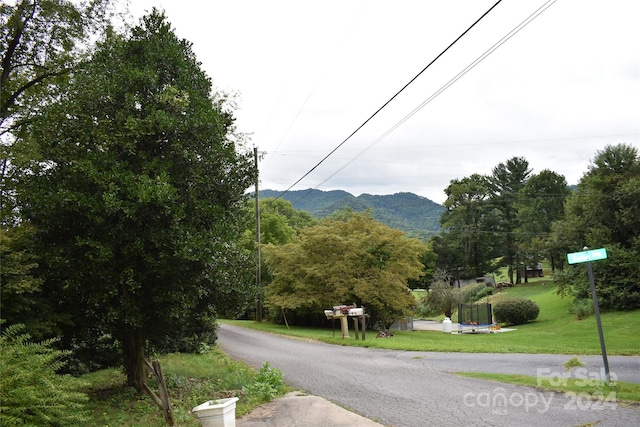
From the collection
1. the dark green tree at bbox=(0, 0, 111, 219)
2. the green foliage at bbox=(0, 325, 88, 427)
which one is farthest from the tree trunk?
the dark green tree at bbox=(0, 0, 111, 219)

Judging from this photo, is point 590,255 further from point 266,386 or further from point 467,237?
point 467,237

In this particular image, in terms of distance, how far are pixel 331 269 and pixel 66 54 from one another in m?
16.2

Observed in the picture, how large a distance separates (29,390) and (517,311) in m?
27.4

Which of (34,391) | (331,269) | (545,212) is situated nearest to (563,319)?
(331,269)

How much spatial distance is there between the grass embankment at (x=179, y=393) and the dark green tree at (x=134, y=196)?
71 cm

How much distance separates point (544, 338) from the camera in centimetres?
1927

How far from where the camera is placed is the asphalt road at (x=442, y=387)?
6.25m

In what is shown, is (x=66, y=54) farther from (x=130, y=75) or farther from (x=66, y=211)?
(x=66, y=211)

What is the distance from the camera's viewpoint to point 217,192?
9305 millimetres

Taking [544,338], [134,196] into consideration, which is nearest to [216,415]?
[134,196]

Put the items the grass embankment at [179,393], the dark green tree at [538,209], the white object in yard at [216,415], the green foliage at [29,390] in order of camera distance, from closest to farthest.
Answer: the green foliage at [29,390]
the white object in yard at [216,415]
the grass embankment at [179,393]
the dark green tree at [538,209]

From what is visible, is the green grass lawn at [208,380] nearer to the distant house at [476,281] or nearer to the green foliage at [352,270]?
the green foliage at [352,270]

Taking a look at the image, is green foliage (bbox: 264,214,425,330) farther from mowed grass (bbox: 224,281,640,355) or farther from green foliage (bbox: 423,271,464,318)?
green foliage (bbox: 423,271,464,318)

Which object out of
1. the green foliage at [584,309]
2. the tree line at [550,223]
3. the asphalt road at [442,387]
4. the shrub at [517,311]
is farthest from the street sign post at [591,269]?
the shrub at [517,311]
